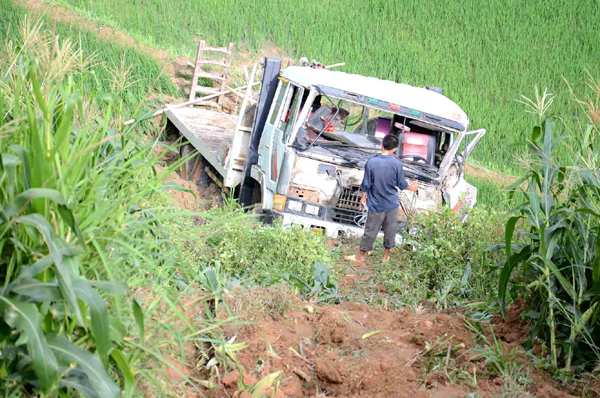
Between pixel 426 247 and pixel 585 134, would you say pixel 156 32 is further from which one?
pixel 585 134

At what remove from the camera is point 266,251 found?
7.07m

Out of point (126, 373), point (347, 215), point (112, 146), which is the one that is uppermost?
point (112, 146)

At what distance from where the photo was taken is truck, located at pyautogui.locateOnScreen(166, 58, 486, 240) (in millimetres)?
8977

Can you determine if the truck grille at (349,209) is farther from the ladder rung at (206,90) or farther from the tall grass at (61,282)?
the ladder rung at (206,90)

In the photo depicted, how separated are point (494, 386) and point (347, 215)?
5133mm

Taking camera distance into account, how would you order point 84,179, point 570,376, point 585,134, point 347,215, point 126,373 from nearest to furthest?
point 126,373 < point 84,179 < point 570,376 < point 585,134 < point 347,215

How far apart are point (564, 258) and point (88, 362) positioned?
3.20 meters

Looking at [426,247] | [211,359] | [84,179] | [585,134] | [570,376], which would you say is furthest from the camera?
[426,247]

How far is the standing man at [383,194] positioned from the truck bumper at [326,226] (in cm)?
56

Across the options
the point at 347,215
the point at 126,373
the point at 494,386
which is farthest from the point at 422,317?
the point at 347,215

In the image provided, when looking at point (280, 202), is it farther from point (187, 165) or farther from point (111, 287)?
point (111, 287)

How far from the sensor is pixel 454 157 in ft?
31.7

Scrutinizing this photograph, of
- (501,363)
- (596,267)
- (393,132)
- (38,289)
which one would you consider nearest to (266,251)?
(501,363)

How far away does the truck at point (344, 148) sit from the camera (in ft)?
29.5
